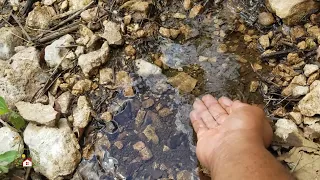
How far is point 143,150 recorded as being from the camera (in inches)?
80.4

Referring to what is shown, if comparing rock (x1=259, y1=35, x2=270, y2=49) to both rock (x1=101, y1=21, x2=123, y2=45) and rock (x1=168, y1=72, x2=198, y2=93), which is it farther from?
rock (x1=101, y1=21, x2=123, y2=45)

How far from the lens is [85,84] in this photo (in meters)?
2.20

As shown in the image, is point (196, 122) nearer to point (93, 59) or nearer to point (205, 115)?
point (205, 115)

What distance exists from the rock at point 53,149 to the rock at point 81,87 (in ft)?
0.72

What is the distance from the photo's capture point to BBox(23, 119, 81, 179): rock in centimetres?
198

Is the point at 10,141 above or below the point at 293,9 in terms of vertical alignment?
below

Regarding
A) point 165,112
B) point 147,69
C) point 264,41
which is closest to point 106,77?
point 147,69

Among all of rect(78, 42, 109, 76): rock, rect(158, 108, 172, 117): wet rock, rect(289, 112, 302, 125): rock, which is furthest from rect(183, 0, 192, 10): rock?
rect(289, 112, 302, 125): rock

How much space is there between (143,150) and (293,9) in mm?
1038

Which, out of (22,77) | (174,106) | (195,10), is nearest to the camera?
(174,106)

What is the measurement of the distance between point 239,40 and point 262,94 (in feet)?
1.14

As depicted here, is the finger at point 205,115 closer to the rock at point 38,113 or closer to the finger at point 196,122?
the finger at point 196,122

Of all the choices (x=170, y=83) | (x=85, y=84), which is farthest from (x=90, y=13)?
(x=170, y=83)

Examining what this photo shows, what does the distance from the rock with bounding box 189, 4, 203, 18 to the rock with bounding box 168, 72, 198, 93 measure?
1.18 feet
